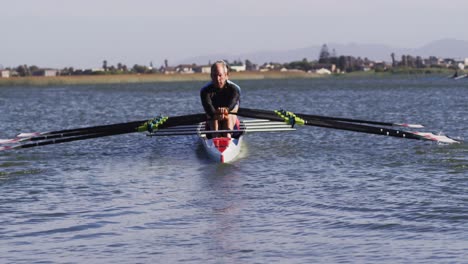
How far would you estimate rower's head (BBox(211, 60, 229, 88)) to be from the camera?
21928 mm

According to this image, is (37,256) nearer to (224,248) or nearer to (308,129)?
(224,248)

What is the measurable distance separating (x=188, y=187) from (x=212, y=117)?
3743 mm

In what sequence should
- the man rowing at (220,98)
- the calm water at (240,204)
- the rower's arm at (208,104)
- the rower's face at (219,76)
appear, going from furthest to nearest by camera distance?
the rower's face at (219,76), the man rowing at (220,98), the rower's arm at (208,104), the calm water at (240,204)

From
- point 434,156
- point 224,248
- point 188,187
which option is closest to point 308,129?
point 434,156

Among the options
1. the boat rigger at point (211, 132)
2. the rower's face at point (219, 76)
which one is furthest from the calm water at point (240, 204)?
the rower's face at point (219, 76)

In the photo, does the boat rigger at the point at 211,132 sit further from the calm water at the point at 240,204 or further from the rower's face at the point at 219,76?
the rower's face at the point at 219,76

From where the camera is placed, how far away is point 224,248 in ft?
39.6

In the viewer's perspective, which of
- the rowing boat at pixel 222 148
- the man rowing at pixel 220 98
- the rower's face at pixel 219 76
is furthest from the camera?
the rower's face at pixel 219 76

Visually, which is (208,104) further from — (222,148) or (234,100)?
(222,148)

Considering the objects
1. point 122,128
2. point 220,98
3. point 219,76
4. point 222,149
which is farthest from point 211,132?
point 122,128

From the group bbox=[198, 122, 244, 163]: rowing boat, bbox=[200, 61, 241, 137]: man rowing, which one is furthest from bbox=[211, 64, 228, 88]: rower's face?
bbox=[198, 122, 244, 163]: rowing boat

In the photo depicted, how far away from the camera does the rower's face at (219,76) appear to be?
21.9 m

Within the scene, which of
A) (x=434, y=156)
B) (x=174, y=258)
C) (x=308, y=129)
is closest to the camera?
(x=174, y=258)

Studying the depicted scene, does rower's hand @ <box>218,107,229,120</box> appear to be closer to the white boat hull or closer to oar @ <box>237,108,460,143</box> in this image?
oar @ <box>237,108,460,143</box>
